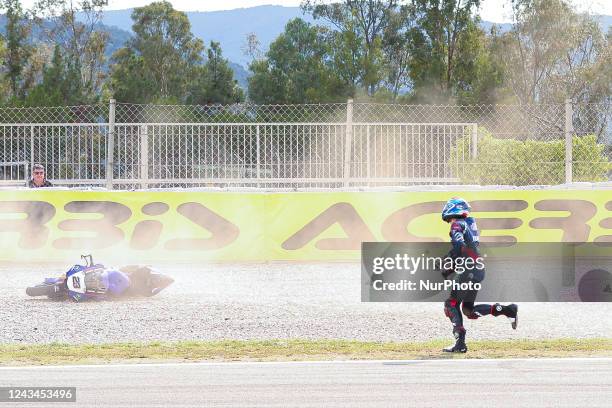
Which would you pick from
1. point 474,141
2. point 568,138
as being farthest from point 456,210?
point 474,141

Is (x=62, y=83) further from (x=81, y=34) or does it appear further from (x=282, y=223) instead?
(x=282, y=223)

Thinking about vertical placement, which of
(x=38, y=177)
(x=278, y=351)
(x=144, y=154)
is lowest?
(x=278, y=351)

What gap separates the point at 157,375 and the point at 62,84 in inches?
1436

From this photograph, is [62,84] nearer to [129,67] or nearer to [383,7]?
[129,67]

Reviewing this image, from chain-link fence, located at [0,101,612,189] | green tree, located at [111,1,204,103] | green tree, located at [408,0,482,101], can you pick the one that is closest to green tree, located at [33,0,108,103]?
green tree, located at [111,1,204,103]

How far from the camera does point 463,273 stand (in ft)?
27.6

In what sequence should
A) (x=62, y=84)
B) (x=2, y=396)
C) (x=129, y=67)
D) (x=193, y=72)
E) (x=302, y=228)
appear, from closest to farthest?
(x=2, y=396), (x=302, y=228), (x=62, y=84), (x=129, y=67), (x=193, y=72)

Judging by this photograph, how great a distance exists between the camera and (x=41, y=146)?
53.7ft

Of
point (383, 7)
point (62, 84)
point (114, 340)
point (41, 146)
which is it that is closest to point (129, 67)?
point (62, 84)

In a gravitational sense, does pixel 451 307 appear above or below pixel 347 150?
below

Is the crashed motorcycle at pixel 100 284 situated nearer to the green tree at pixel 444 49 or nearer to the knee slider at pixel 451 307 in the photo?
the knee slider at pixel 451 307

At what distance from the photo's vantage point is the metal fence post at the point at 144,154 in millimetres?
15251

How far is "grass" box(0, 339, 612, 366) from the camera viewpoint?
27.0 feet

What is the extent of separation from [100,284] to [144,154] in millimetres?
4207
